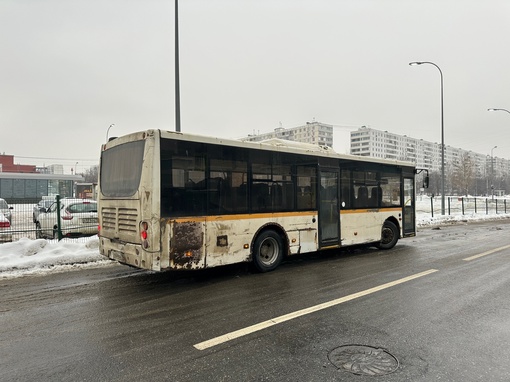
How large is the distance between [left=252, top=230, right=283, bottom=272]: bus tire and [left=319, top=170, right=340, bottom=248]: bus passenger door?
1.41 m

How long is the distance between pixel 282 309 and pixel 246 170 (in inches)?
128

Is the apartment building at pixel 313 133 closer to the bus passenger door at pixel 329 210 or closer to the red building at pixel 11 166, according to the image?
the red building at pixel 11 166

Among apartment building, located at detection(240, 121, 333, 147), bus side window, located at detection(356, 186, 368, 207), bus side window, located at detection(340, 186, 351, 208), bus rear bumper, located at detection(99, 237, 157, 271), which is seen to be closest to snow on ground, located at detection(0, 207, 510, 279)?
bus rear bumper, located at detection(99, 237, 157, 271)

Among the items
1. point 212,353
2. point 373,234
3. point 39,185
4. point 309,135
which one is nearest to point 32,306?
point 212,353

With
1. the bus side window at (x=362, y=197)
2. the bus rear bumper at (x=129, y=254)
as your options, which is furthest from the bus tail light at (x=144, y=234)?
the bus side window at (x=362, y=197)

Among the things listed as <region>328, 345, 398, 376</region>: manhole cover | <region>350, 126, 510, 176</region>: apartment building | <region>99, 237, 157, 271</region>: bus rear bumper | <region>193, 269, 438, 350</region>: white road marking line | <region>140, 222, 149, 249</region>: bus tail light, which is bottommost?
<region>328, 345, 398, 376</region>: manhole cover

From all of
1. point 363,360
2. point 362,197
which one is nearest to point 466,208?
point 362,197

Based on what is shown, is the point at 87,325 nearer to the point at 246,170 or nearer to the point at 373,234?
the point at 246,170

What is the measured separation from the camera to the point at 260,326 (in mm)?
4465

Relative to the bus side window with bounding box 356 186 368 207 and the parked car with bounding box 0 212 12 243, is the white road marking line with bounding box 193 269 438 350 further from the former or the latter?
the parked car with bounding box 0 212 12 243

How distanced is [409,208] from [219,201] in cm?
787

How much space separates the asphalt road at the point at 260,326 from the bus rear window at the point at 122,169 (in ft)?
6.20

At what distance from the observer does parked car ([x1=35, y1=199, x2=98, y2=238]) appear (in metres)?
11.8

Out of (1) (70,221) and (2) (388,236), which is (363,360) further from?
(1) (70,221)
